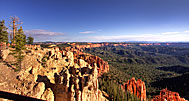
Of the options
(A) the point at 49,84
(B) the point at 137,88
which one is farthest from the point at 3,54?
(B) the point at 137,88

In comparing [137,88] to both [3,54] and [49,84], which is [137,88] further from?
[3,54]

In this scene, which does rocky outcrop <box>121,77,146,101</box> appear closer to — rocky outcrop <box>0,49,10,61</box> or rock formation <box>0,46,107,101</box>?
→ rock formation <box>0,46,107,101</box>

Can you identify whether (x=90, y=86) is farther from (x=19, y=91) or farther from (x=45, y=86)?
(x=19, y=91)

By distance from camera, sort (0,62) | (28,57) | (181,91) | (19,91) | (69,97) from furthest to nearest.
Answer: (181,91), (28,57), (0,62), (69,97), (19,91)

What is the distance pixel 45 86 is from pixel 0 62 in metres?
10.7

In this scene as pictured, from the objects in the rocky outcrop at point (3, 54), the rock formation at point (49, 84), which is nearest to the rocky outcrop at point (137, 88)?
the rock formation at point (49, 84)

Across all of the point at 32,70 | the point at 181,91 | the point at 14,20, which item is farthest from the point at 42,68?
the point at 181,91

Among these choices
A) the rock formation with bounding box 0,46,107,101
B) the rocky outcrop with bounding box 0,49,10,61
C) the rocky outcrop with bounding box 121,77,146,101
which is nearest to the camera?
the rock formation with bounding box 0,46,107,101

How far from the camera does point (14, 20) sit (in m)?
26.4

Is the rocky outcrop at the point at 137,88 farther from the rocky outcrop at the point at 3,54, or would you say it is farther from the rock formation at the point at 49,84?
the rocky outcrop at the point at 3,54

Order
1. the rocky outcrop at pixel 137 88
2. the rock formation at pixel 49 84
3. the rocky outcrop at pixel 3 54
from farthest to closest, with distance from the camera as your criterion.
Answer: the rocky outcrop at pixel 137 88, the rocky outcrop at pixel 3 54, the rock formation at pixel 49 84

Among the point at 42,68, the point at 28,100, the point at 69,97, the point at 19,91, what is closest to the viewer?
the point at 28,100

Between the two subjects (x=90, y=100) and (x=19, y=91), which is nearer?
(x=19, y=91)

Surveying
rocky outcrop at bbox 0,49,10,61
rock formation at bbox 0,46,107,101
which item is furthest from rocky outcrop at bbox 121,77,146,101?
rocky outcrop at bbox 0,49,10,61
